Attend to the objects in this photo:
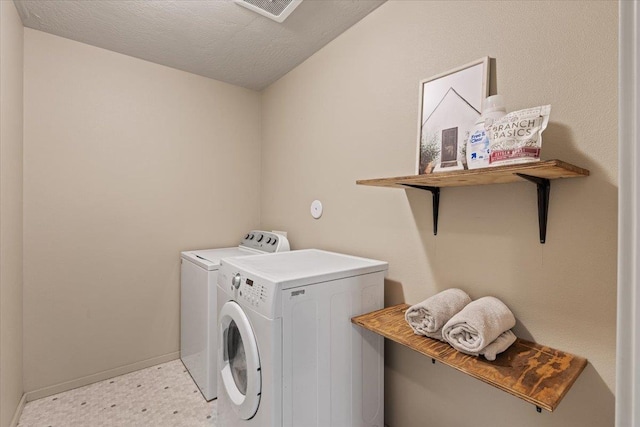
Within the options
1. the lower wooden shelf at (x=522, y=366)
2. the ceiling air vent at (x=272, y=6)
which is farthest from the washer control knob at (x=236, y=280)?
the ceiling air vent at (x=272, y=6)

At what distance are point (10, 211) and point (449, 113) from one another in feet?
7.60

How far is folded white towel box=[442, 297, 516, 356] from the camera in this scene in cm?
101

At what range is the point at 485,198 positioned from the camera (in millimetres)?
1259

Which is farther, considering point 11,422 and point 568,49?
point 11,422

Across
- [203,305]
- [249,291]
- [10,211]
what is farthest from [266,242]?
[10,211]

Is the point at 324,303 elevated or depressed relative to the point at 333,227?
depressed

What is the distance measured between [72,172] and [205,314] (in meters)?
1.35

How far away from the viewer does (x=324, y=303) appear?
133 centimetres

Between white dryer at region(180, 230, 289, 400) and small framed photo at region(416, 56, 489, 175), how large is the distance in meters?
1.32

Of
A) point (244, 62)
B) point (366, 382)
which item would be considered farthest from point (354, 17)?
point (366, 382)

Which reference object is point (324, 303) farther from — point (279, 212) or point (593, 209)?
point (279, 212)

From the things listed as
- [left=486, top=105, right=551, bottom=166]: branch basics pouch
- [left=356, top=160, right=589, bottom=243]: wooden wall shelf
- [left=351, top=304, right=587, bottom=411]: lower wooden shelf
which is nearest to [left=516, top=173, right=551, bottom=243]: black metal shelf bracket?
[left=356, top=160, right=589, bottom=243]: wooden wall shelf

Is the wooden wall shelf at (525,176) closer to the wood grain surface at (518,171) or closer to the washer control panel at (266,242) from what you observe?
the wood grain surface at (518,171)

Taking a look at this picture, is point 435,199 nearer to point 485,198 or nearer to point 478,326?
point 485,198
